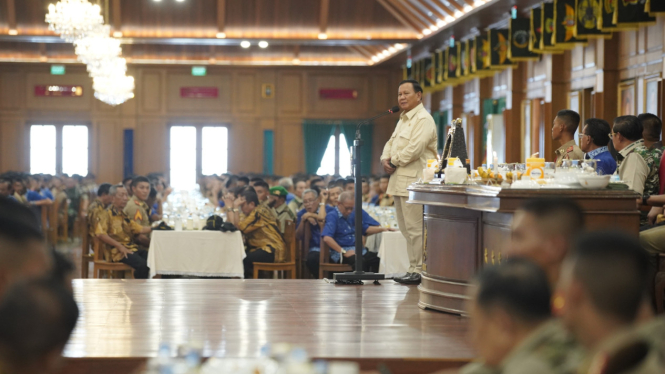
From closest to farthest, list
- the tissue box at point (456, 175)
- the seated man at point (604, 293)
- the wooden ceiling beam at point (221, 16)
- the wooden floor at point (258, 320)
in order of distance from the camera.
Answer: the seated man at point (604, 293) → the wooden floor at point (258, 320) → the tissue box at point (456, 175) → the wooden ceiling beam at point (221, 16)

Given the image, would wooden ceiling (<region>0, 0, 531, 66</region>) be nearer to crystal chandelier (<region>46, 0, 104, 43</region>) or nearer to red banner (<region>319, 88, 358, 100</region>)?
red banner (<region>319, 88, 358, 100</region>)

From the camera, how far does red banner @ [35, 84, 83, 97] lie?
19516mm

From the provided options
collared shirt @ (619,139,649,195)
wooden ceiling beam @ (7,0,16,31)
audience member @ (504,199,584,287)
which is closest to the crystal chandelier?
wooden ceiling beam @ (7,0,16,31)

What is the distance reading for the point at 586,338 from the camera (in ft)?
6.04

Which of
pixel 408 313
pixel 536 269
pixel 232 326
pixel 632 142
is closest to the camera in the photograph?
pixel 536 269

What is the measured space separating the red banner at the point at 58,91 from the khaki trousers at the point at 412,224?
15.0 metres

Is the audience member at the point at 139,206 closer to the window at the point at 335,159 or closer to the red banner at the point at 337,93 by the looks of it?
the window at the point at 335,159

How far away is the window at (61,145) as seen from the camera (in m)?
19.7

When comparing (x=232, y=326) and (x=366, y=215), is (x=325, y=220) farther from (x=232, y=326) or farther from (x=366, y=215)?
(x=232, y=326)

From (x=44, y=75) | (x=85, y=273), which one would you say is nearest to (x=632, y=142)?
(x=85, y=273)

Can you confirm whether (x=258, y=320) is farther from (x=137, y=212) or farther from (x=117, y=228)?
(x=137, y=212)

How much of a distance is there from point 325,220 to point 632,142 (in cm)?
323

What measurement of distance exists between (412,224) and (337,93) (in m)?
14.0

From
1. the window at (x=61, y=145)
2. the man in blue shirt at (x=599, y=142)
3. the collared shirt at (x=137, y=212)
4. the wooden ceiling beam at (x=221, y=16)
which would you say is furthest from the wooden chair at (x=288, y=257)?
the window at (x=61, y=145)
